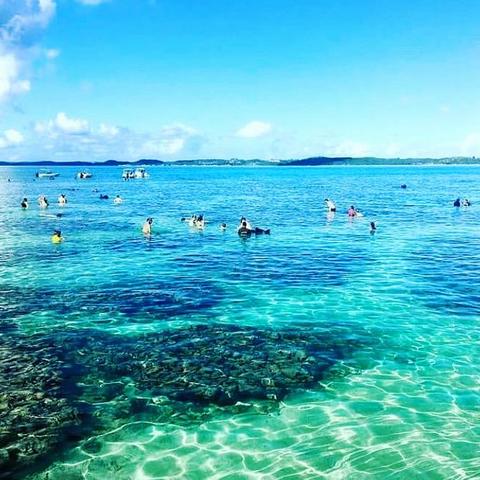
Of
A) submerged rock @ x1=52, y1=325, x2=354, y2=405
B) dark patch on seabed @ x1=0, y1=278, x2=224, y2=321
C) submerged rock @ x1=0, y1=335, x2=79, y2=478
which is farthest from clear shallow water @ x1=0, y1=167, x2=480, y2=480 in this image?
submerged rock @ x1=0, y1=335, x2=79, y2=478

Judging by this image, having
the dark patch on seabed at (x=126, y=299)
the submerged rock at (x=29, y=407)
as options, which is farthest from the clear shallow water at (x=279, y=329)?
the submerged rock at (x=29, y=407)

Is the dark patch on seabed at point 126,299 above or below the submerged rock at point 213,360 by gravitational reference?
above

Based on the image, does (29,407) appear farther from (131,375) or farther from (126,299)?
(126,299)

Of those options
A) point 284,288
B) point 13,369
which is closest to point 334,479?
point 13,369

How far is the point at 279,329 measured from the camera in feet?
78.9

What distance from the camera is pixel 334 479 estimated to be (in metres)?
13.4

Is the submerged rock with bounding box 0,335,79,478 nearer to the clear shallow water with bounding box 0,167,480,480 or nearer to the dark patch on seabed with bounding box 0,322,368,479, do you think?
the dark patch on seabed with bounding box 0,322,368,479

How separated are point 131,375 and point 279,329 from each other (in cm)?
785

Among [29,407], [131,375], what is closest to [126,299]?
[131,375]

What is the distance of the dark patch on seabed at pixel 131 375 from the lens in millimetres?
15567

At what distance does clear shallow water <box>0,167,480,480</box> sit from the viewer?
14422 millimetres

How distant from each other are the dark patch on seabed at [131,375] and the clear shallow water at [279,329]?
175 mm

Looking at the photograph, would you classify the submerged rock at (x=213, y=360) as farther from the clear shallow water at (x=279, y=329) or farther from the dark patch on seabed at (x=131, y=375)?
the clear shallow water at (x=279, y=329)

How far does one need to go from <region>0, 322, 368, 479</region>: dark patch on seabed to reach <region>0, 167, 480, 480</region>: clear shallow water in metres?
0.18
